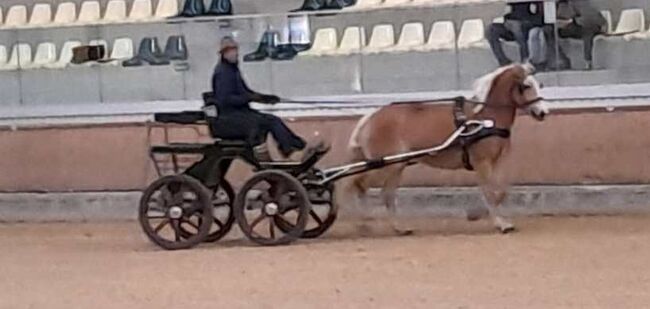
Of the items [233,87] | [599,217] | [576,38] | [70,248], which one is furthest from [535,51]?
[70,248]

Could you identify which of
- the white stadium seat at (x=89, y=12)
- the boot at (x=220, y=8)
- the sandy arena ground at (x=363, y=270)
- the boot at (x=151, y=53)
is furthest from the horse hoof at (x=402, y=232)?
the white stadium seat at (x=89, y=12)

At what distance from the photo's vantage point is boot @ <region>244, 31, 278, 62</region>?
16.7 meters

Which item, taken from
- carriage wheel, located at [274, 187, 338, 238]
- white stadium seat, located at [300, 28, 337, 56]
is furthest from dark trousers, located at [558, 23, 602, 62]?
carriage wheel, located at [274, 187, 338, 238]

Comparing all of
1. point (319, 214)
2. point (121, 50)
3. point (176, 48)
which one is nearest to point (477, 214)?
point (319, 214)

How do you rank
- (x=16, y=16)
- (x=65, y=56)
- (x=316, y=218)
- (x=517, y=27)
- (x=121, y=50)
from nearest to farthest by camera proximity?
1. (x=316, y=218)
2. (x=517, y=27)
3. (x=121, y=50)
4. (x=65, y=56)
5. (x=16, y=16)

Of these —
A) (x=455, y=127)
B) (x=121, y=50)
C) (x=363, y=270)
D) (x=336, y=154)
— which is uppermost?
(x=121, y=50)

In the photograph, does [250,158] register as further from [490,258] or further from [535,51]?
[535,51]

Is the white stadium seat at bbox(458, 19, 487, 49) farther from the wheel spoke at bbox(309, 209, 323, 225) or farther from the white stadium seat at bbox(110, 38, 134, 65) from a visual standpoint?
the white stadium seat at bbox(110, 38, 134, 65)

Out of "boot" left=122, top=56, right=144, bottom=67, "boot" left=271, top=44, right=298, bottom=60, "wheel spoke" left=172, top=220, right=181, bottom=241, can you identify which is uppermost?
"boot" left=271, top=44, right=298, bottom=60

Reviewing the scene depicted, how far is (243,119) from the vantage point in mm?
13531

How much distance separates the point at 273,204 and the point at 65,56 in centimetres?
547

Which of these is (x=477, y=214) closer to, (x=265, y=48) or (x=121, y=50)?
(x=265, y=48)

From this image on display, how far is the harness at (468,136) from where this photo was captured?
13594 millimetres

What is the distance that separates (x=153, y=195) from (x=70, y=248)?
4.54 ft
